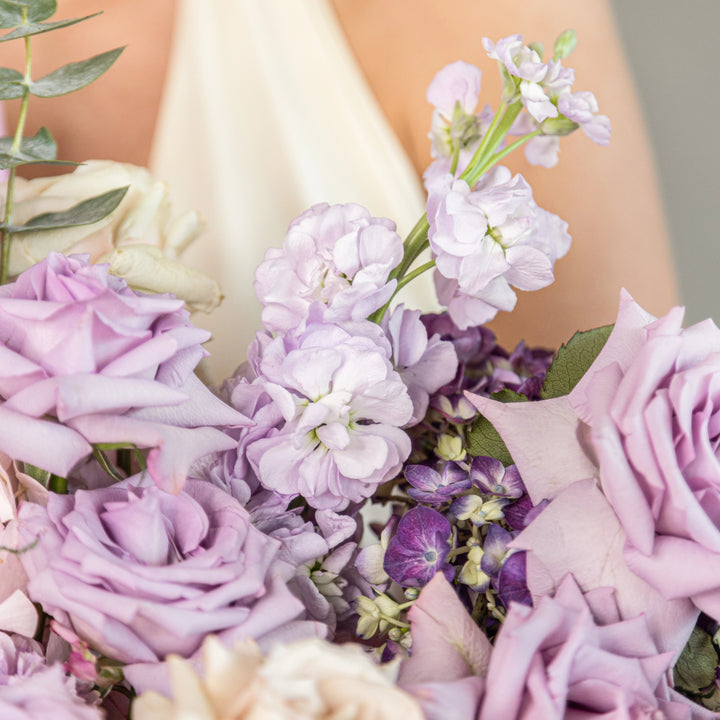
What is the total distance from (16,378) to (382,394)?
0.15 meters

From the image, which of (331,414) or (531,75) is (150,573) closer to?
(331,414)

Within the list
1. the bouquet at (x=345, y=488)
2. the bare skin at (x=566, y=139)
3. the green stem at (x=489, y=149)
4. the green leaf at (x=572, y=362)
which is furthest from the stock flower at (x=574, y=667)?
the bare skin at (x=566, y=139)

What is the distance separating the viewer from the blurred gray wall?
540 millimetres

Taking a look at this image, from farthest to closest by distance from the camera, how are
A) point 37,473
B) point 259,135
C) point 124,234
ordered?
1. point 259,135
2. point 124,234
3. point 37,473

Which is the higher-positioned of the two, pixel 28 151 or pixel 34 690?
pixel 28 151

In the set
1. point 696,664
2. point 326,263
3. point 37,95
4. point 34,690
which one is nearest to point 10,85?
point 37,95

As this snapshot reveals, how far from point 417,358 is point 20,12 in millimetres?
254

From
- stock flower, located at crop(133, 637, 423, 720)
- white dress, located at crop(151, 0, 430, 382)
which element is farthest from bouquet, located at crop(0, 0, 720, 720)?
white dress, located at crop(151, 0, 430, 382)

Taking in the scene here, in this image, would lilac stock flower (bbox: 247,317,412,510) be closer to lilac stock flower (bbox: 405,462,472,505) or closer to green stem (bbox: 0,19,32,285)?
lilac stock flower (bbox: 405,462,472,505)

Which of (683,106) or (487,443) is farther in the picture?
(683,106)

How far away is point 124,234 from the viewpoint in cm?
44

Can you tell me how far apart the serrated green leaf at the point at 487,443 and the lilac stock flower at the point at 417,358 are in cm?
3

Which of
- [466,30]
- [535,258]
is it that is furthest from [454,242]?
[466,30]

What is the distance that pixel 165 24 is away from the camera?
1.81ft
